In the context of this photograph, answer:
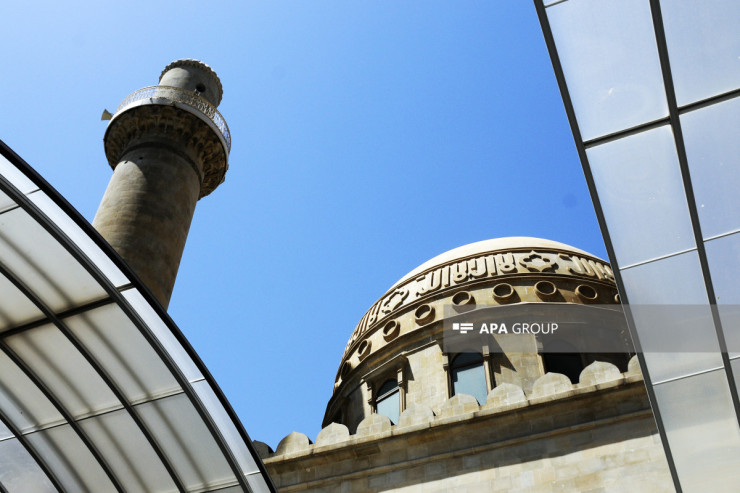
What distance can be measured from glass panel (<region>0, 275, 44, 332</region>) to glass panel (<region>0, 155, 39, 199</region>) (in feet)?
7.45

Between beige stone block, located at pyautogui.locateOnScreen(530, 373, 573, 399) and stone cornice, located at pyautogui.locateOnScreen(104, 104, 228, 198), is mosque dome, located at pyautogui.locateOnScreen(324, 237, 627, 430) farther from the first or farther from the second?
stone cornice, located at pyautogui.locateOnScreen(104, 104, 228, 198)

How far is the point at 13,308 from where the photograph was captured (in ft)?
40.6

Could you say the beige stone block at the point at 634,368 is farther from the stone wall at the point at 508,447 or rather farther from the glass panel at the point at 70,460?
the glass panel at the point at 70,460

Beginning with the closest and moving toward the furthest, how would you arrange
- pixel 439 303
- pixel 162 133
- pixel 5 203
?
1. pixel 5 203
2. pixel 162 133
3. pixel 439 303

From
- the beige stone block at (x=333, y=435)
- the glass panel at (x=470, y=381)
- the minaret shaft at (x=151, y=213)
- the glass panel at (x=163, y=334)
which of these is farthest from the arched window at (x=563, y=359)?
the glass panel at (x=163, y=334)

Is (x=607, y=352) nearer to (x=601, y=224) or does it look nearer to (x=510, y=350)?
(x=510, y=350)

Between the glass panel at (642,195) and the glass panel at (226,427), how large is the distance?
653 cm

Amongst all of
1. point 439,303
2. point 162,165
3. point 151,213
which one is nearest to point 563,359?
point 439,303

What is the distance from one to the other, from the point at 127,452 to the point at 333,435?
13.0 ft

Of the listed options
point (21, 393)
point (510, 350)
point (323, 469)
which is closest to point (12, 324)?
point (21, 393)

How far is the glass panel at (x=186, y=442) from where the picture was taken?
42.3 ft

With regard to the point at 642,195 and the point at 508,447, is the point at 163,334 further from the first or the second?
the point at 642,195

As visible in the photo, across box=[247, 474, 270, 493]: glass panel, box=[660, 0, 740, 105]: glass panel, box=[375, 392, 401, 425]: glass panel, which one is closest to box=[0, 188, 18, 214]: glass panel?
box=[247, 474, 270, 493]: glass panel

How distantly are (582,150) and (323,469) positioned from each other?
8680 mm
